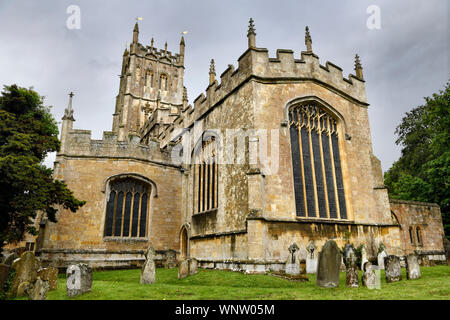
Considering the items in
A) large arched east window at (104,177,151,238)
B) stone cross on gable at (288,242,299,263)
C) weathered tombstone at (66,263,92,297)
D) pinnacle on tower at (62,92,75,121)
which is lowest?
weathered tombstone at (66,263,92,297)

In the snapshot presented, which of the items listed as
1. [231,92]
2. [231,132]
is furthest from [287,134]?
[231,92]

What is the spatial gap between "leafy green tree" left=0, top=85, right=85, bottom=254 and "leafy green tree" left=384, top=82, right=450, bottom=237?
68.7ft

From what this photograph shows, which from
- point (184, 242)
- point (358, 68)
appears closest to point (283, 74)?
point (358, 68)

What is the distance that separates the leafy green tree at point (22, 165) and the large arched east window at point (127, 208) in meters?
3.16

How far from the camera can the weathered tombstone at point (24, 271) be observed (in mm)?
7075

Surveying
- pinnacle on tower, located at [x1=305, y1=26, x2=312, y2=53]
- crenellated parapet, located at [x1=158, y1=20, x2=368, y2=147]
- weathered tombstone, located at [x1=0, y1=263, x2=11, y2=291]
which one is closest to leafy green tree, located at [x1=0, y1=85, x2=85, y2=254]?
weathered tombstone, located at [x1=0, y1=263, x2=11, y2=291]

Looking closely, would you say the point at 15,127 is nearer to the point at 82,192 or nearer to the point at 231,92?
the point at 82,192

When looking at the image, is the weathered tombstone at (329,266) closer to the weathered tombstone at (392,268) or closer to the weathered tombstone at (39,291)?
the weathered tombstone at (392,268)

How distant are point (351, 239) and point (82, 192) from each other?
12344mm

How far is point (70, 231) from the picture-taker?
13805mm

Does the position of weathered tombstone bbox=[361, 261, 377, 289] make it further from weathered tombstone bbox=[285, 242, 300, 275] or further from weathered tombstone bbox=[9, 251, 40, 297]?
weathered tombstone bbox=[9, 251, 40, 297]

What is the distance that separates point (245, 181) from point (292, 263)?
3542 millimetres

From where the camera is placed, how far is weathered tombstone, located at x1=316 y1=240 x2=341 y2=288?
700 centimetres

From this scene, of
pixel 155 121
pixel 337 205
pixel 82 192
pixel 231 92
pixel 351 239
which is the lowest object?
pixel 351 239
